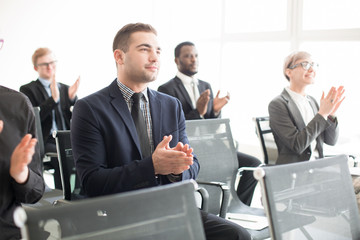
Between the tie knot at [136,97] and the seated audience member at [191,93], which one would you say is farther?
the seated audience member at [191,93]

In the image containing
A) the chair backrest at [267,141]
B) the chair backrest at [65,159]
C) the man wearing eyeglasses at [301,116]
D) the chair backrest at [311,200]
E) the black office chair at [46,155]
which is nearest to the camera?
the chair backrest at [311,200]

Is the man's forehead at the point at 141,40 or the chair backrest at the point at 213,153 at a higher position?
the man's forehead at the point at 141,40

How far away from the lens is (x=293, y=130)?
3240 millimetres

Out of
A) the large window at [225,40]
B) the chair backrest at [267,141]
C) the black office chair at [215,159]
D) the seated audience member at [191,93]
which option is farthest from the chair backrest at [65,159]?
the large window at [225,40]

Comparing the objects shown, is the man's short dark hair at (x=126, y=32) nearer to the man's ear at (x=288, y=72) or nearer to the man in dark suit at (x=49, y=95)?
the man's ear at (x=288, y=72)

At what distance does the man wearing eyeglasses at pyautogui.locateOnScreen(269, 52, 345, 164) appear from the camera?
10.4 feet

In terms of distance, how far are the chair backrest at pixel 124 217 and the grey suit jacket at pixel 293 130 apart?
6.86ft

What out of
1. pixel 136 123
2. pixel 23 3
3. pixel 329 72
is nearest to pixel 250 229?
pixel 136 123

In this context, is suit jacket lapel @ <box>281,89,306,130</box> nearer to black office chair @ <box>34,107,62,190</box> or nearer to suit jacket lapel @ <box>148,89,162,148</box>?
suit jacket lapel @ <box>148,89,162,148</box>

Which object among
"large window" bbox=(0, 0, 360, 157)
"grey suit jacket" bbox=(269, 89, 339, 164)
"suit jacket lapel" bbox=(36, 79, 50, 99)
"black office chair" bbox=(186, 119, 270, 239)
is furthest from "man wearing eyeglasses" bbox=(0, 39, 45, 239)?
"large window" bbox=(0, 0, 360, 157)

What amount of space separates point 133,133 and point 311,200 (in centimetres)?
88

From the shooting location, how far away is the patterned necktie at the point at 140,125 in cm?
213

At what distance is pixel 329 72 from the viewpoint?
4.98 meters

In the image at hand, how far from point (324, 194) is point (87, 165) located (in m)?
1.00
